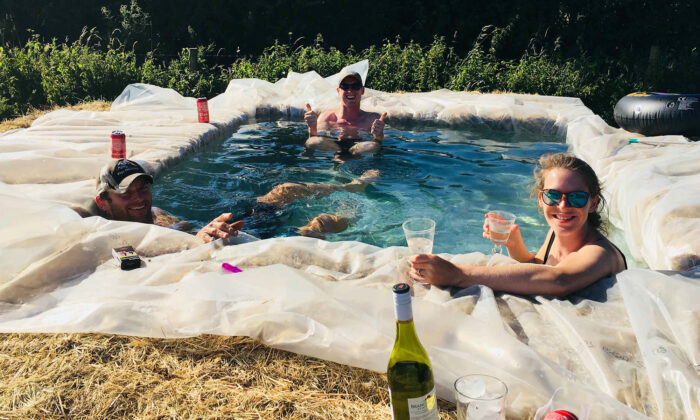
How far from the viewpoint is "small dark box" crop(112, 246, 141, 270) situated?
287cm

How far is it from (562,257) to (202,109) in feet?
16.1

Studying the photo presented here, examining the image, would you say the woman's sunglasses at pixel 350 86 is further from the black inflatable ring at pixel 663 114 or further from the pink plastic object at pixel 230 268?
the pink plastic object at pixel 230 268

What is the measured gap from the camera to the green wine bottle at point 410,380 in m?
1.69

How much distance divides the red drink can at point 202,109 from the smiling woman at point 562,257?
457cm

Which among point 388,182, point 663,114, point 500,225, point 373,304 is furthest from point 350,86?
point 373,304

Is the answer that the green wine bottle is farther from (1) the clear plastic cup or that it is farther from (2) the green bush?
(2) the green bush

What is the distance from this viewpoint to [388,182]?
5816 millimetres

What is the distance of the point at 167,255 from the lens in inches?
120

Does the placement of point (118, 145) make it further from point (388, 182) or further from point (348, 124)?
point (348, 124)

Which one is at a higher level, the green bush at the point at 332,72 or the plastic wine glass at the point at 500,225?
the green bush at the point at 332,72

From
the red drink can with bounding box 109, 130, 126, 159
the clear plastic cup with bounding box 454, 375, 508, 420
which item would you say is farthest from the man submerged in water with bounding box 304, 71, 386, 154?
the clear plastic cup with bounding box 454, 375, 508, 420

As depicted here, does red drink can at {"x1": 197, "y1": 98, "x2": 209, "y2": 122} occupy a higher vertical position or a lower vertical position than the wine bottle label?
higher

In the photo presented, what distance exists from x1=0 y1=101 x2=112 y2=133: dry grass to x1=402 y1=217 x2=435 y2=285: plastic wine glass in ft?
18.6

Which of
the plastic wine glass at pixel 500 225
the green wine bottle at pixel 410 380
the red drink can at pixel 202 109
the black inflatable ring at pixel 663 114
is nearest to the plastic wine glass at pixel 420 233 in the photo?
the plastic wine glass at pixel 500 225
